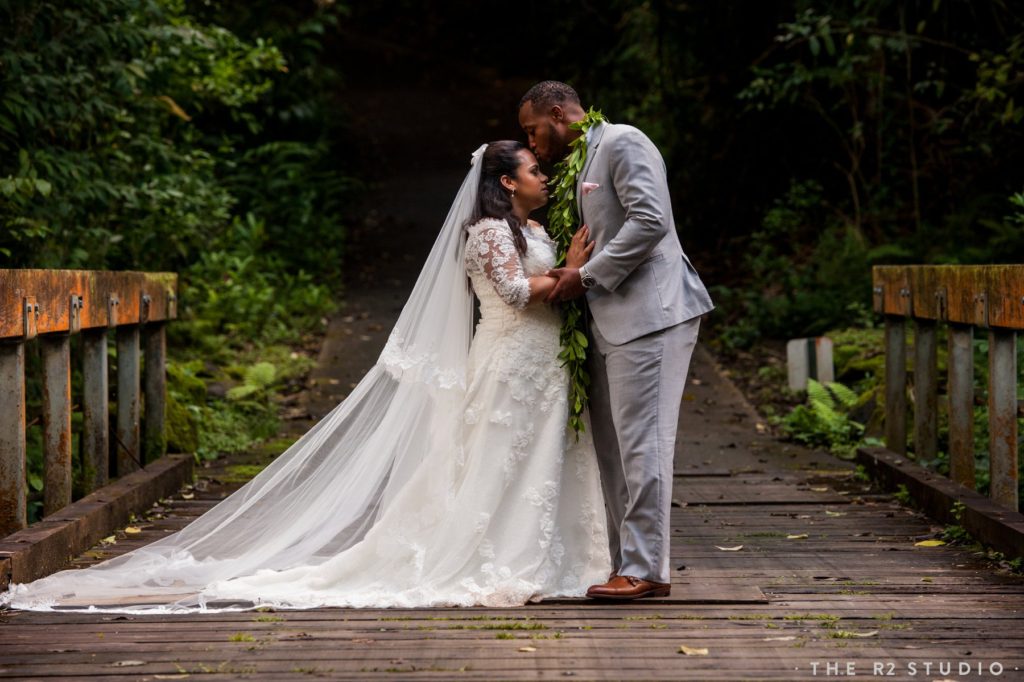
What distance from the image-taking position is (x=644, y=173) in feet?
14.8

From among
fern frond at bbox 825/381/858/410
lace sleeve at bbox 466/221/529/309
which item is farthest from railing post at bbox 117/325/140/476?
fern frond at bbox 825/381/858/410

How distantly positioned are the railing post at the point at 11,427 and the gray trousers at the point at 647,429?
2.34 metres

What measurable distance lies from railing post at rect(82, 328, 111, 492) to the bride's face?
2541mm

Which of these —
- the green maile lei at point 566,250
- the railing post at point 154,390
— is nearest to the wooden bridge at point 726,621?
the green maile lei at point 566,250

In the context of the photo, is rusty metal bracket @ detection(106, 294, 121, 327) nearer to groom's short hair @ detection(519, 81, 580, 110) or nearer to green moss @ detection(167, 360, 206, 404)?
green moss @ detection(167, 360, 206, 404)

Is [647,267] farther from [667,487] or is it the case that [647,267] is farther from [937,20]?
[937,20]

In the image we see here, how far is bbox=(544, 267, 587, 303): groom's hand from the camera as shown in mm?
4633

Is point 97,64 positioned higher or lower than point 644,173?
higher

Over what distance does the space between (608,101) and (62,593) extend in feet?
54.2

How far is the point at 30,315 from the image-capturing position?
16.1 ft

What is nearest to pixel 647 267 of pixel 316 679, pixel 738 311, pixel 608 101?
pixel 316 679

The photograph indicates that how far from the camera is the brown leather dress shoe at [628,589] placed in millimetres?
4367

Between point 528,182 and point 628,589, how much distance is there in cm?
166

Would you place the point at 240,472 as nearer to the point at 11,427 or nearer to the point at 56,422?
the point at 56,422
